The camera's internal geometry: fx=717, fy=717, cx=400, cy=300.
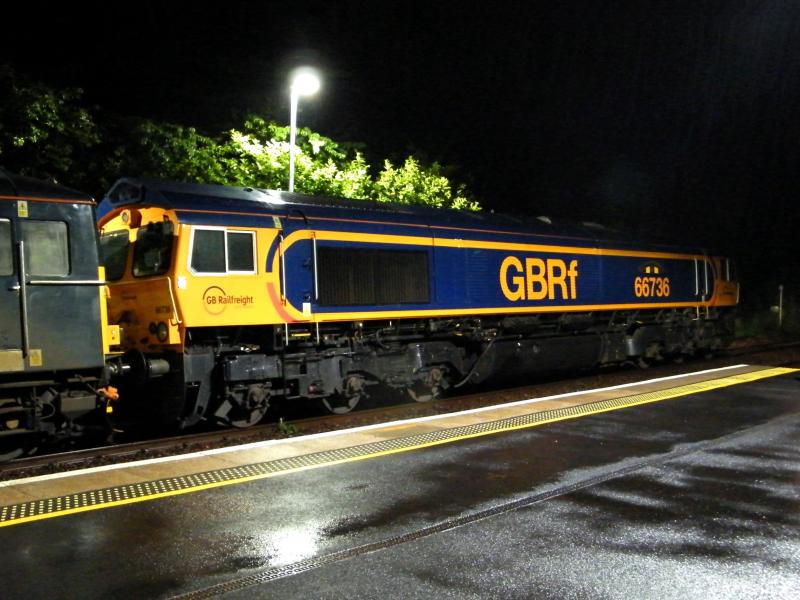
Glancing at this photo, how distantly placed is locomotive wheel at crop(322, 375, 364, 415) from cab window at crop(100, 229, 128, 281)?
12.1 feet

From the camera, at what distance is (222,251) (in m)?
9.77

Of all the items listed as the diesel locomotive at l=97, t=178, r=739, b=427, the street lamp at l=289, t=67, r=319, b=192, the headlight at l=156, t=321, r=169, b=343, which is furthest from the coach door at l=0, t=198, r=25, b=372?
the street lamp at l=289, t=67, r=319, b=192

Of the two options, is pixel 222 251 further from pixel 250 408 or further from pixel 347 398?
pixel 347 398

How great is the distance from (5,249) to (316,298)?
4320mm

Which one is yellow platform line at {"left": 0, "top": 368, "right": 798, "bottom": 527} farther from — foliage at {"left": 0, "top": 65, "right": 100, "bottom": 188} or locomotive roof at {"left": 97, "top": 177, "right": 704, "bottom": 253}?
foliage at {"left": 0, "top": 65, "right": 100, "bottom": 188}

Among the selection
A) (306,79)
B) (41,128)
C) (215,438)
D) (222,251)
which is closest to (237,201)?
(222,251)

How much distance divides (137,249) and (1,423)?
314 centimetres

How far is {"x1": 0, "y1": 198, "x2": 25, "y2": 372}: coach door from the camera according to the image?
7508mm

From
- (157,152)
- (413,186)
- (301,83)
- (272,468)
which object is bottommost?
(272,468)

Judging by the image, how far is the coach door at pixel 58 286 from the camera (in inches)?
303

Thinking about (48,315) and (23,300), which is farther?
(48,315)

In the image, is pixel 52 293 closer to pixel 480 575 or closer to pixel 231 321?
pixel 231 321

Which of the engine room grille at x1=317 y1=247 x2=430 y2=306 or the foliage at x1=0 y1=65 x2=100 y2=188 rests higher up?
the foliage at x1=0 y1=65 x2=100 y2=188

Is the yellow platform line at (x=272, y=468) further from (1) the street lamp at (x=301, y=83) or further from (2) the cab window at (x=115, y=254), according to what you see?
(1) the street lamp at (x=301, y=83)
